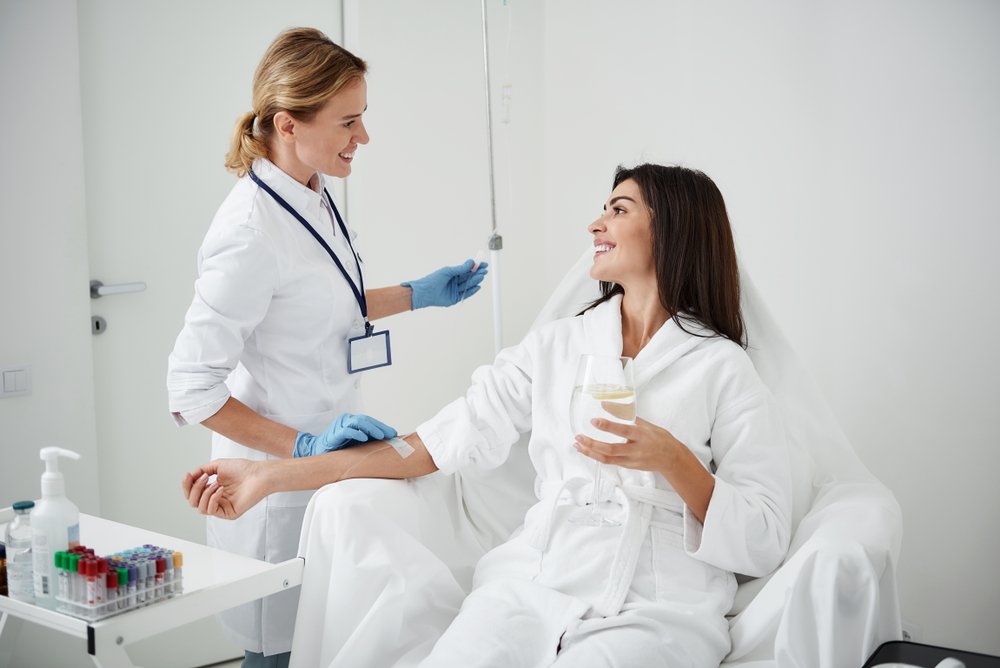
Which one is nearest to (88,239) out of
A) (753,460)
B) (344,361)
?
(344,361)

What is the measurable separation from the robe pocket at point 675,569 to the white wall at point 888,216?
3.07ft

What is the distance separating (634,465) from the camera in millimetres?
1430

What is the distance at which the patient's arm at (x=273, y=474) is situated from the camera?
162 cm

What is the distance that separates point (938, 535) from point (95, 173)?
7.64 feet

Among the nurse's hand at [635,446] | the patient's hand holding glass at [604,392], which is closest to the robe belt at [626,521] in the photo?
the nurse's hand at [635,446]

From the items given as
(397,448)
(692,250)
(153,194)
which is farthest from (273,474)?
(153,194)

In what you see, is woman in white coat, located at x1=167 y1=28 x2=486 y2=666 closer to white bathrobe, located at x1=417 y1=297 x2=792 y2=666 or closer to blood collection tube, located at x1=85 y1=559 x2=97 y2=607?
white bathrobe, located at x1=417 y1=297 x2=792 y2=666

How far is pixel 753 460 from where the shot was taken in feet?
5.22

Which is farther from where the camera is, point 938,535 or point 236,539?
point 938,535

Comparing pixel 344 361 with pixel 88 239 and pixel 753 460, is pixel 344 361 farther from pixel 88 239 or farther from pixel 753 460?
pixel 88 239

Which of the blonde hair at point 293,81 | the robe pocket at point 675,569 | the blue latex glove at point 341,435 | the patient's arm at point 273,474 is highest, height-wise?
the blonde hair at point 293,81

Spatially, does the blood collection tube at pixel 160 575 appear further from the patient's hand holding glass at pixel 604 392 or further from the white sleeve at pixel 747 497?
the white sleeve at pixel 747 497

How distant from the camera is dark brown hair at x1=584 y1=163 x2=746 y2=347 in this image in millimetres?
1751

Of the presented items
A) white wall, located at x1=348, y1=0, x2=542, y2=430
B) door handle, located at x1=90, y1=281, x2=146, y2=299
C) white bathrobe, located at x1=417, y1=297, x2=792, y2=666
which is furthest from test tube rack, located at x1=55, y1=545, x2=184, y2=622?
white wall, located at x1=348, y1=0, x2=542, y2=430
